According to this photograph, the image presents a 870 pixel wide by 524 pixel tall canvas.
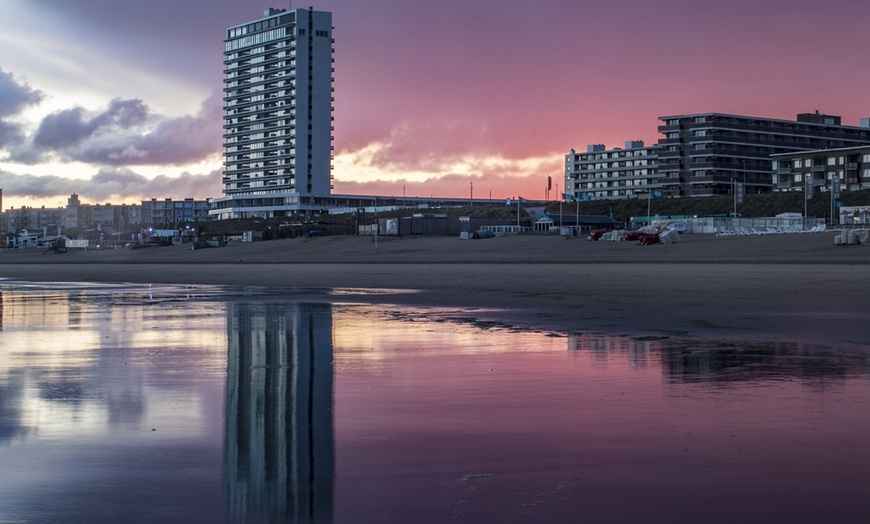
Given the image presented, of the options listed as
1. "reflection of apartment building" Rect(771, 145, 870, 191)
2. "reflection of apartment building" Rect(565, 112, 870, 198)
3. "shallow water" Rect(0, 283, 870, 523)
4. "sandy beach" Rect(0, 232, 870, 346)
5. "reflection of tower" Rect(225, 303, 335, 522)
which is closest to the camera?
"shallow water" Rect(0, 283, 870, 523)

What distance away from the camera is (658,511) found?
249 inches

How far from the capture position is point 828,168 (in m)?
147

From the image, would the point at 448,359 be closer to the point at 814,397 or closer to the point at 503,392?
the point at 503,392

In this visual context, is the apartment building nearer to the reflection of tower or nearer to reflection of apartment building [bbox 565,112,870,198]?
reflection of apartment building [bbox 565,112,870,198]

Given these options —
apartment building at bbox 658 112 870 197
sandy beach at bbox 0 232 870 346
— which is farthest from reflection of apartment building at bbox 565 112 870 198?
sandy beach at bbox 0 232 870 346

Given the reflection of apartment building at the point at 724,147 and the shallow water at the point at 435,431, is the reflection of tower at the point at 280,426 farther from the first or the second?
the reflection of apartment building at the point at 724,147

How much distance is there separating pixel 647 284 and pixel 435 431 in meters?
28.4

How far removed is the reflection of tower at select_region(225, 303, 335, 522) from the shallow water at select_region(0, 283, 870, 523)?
0.11ft

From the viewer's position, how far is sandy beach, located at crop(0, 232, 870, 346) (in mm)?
21156

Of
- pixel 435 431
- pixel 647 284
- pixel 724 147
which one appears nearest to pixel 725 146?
pixel 724 147

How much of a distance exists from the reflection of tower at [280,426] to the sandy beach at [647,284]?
727cm

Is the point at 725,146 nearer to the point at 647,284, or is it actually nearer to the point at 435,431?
the point at 647,284

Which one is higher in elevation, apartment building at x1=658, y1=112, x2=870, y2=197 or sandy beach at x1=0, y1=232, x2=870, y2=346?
apartment building at x1=658, y1=112, x2=870, y2=197

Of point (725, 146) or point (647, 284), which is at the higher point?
point (725, 146)
